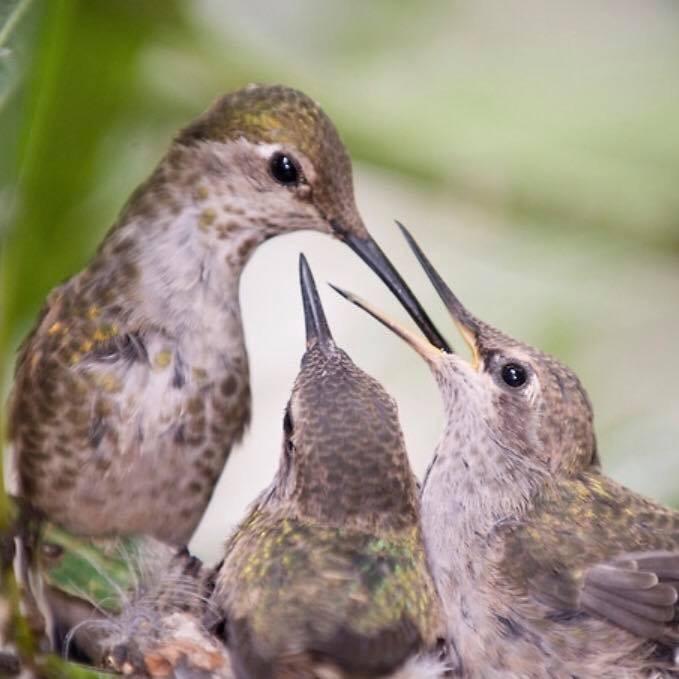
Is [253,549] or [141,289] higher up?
[141,289]

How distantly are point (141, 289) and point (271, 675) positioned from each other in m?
0.48

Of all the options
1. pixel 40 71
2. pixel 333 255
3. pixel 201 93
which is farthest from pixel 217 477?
pixel 333 255

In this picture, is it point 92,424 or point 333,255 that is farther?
point 333,255

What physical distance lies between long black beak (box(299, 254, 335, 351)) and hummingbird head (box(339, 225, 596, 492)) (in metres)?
0.14

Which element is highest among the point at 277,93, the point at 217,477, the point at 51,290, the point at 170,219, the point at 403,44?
the point at 403,44

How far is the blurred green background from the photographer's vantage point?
1691 mm

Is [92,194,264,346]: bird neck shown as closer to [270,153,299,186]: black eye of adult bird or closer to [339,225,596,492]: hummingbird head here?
[270,153,299,186]: black eye of adult bird

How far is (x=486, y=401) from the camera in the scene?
1.50 meters

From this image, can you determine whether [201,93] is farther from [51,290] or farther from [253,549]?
[253,549]

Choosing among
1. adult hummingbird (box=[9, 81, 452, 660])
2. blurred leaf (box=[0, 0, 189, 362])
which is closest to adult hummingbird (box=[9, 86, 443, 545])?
adult hummingbird (box=[9, 81, 452, 660])

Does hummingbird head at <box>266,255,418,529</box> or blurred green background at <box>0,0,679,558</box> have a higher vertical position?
blurred green background at <box>0,0,679,558</box>

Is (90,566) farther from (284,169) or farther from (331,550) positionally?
(284,169)

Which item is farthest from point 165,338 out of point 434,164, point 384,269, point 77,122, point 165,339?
point 434,164

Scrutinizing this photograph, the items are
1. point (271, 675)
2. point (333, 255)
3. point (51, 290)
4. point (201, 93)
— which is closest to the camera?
point (271, 675)
